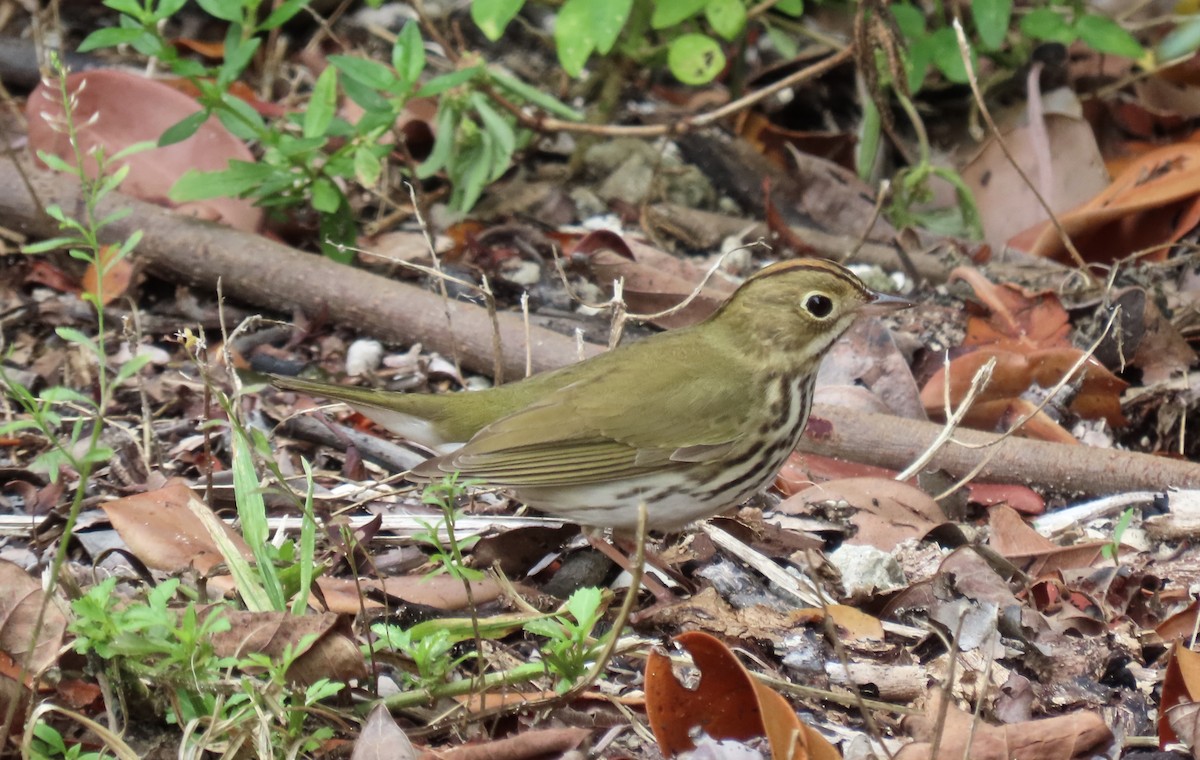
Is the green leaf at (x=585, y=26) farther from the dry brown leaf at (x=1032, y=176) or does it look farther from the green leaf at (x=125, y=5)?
the dry brown leaf at (x=1032, y=176)

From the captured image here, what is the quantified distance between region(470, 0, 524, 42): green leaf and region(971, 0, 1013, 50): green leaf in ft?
5.78

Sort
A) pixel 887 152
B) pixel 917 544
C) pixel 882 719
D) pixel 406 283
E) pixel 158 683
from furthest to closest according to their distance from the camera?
pixel 887 152
pixel 406 283
pixel 917 544
pixel 882 719
pixel 158 683

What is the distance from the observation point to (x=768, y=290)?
12.8 feet

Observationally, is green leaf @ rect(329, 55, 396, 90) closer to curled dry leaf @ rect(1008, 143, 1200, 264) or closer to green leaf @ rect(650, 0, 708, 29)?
green leaf @ rect(650, 0, 708, 29)

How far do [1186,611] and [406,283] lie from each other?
270 cm

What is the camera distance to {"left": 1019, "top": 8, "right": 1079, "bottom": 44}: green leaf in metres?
5.27

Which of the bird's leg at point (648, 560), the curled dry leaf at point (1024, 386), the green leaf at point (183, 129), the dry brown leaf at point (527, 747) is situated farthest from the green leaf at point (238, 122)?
the dry brown leaf at point (527, 747)

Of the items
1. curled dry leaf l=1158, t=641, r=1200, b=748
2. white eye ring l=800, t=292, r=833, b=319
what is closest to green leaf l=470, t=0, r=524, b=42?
white eye ring l=800, t=292, r=833, b=319

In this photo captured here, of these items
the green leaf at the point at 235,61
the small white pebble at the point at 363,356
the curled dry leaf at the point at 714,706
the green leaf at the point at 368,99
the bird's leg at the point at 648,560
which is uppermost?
the green leaf at the point at 235,61

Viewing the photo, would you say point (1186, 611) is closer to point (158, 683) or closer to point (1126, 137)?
point (158, 683)

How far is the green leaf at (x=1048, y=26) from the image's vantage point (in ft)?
17.3

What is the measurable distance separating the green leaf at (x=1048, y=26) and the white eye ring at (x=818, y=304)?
A: 1996 mm

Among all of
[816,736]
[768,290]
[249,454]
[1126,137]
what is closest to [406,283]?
[768,290]

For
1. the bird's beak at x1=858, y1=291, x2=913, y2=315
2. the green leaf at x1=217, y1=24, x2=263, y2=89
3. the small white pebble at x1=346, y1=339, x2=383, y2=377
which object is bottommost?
the small white pebble at x1=346, y1=339, x2=383, y2=377
